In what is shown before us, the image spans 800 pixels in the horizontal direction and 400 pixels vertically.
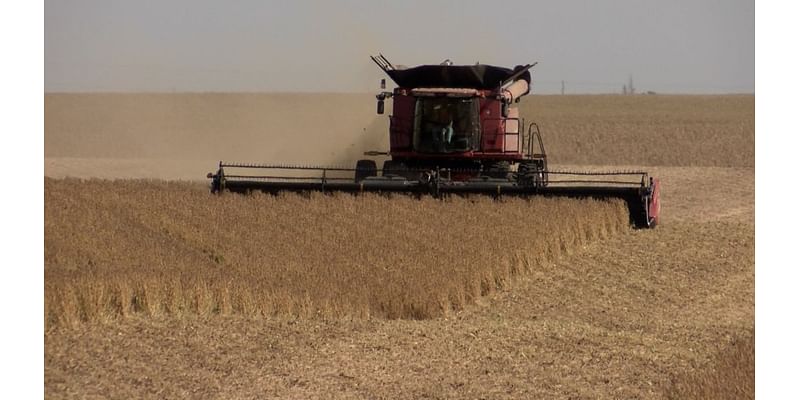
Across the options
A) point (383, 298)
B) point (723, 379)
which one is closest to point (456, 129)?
point (383, 298)

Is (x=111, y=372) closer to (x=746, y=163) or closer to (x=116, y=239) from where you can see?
(x=116, y=239)

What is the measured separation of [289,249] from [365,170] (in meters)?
6.72

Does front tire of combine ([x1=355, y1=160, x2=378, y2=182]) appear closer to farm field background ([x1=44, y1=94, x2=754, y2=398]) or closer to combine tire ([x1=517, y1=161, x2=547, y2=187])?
combine tire ([x1=517, y1=161, x2=547, y2=187])

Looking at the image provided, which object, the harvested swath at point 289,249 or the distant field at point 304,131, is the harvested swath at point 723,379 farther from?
the distant field at point 304,131

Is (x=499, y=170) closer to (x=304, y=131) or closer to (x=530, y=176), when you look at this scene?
(x=530, y=176)

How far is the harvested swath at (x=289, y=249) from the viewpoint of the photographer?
11.1m

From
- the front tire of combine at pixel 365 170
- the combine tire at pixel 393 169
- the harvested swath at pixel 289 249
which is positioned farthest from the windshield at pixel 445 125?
the harvested swath at pixel 289 249

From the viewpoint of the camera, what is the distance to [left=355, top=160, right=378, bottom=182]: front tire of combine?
20.8 m

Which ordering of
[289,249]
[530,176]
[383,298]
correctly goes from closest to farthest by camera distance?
[383,298] < [289,249] < [530,176]

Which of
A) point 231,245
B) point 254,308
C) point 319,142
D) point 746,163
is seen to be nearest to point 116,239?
point 231,245

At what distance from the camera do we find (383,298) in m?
12.0

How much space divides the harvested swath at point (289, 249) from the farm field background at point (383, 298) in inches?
1.2

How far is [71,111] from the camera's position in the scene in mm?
66438

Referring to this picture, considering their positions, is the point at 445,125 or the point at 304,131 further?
the point at 304,131
